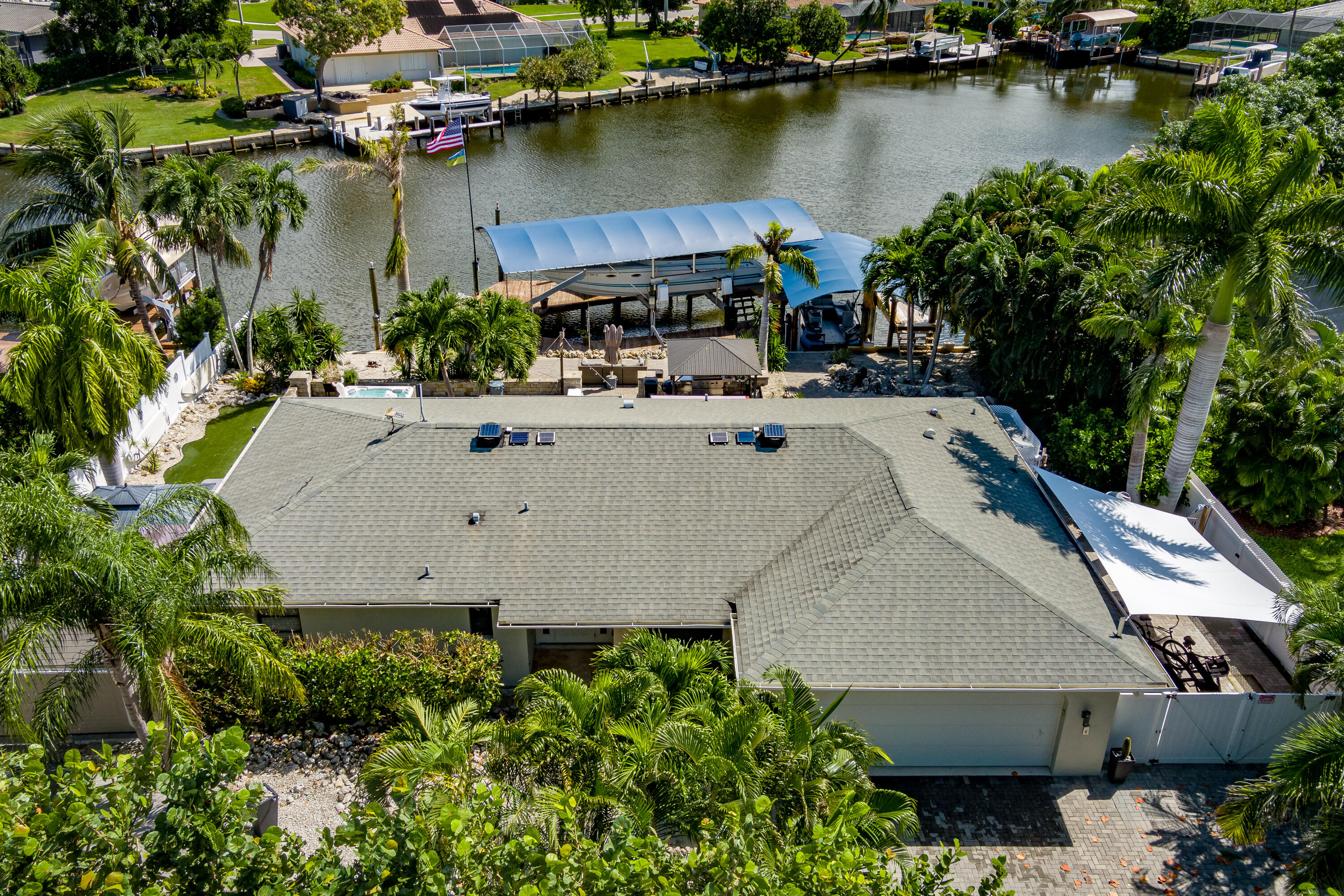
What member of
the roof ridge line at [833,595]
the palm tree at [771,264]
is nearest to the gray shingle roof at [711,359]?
the palm tree at [771,264]

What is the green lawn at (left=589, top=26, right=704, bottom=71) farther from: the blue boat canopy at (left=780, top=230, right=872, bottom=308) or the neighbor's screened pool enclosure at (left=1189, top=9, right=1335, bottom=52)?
the blue boat canopy at (left=780, top=230, right=872, bottom=308)

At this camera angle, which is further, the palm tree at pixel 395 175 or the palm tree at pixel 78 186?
the palm tree at pixel 395 175

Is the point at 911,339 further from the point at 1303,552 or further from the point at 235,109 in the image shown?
the point at 235,109

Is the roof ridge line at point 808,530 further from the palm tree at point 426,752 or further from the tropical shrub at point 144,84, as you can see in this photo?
the tropical shrub at point 144,84

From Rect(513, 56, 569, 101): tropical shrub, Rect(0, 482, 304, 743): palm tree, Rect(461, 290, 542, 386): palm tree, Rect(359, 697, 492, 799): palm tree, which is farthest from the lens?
Rect(513, 56, 569, 101): tropical shrub

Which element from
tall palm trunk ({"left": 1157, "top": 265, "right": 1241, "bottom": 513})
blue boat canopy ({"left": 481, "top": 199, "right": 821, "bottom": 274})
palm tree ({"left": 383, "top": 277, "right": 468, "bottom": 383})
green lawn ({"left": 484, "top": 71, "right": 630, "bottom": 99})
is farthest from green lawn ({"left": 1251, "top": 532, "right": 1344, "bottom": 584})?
green lawn ({"left": 484, "top": 71, "right": 630, "bottom": 99})

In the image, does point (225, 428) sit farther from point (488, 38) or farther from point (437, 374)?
point (488, 38)

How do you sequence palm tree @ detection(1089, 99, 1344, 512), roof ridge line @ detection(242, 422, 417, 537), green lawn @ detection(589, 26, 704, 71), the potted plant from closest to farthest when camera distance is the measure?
the potted plant → palm tree @ detection(1089, 99, 1344, 512) → roof ridge line @ detection(242, 422, 417, 537) → green lawn @ detection(589, 26, 704, 71)
